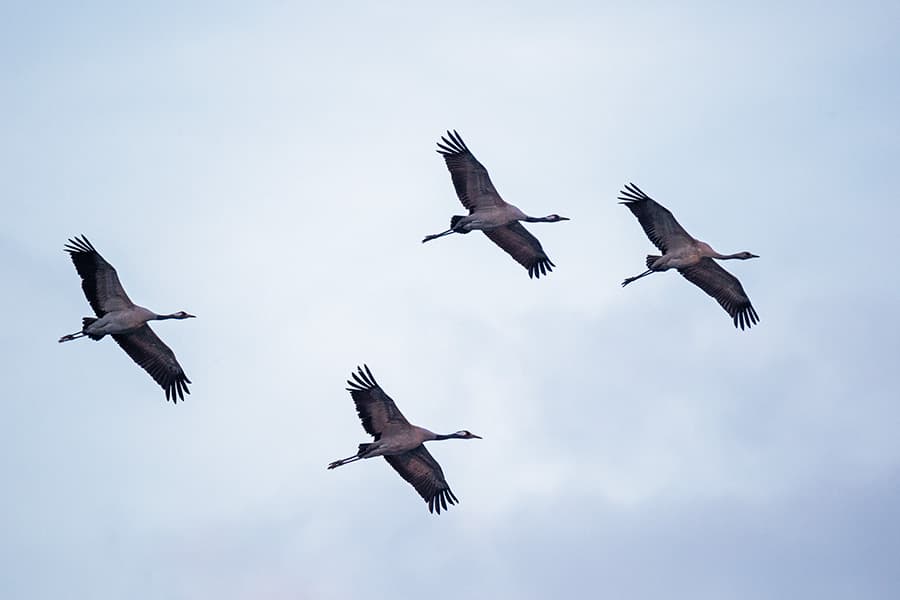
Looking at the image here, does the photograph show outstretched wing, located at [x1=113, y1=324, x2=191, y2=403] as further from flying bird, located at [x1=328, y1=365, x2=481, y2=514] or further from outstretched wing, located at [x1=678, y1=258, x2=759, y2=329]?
outstretched wing, located at [x1=678, y1=258, x2=759, y2=329]

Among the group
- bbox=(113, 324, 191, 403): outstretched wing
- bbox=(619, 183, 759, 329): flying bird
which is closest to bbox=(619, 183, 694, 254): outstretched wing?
bbox=(619, 183, 759, 329): flying bird

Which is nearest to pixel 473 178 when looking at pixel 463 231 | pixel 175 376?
pixel 463 231

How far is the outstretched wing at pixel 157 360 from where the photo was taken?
1463 inches

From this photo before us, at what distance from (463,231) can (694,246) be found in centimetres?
504

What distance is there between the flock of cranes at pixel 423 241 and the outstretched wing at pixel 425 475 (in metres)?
0.02

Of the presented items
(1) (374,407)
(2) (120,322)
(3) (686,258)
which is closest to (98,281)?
(2) (120,322)

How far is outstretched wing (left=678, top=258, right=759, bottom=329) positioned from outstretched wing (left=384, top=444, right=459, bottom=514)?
23.9ft

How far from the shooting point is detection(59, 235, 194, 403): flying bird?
117 feet

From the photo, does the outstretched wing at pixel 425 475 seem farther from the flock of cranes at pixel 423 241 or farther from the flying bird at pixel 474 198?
the flying bird at pixel 474 198

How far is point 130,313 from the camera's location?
3612 centimetres

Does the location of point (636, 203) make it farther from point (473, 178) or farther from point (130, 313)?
point (130, 313)

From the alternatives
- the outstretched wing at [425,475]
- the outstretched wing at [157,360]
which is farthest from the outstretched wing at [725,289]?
the outstretched wing at [157,360]

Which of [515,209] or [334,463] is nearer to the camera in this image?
[334,463]

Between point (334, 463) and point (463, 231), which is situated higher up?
point (463, 231)
